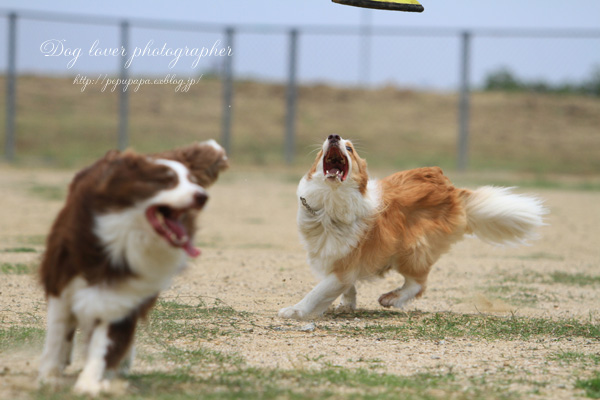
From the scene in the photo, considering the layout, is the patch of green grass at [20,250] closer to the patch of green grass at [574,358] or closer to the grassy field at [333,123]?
the patch of green grass at [574,358]

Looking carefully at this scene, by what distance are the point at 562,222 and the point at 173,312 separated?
7473mm

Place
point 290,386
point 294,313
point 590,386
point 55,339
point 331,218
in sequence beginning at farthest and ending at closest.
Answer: point 331,218, point 294,313, point 590,386, point 290,386, point 55,339

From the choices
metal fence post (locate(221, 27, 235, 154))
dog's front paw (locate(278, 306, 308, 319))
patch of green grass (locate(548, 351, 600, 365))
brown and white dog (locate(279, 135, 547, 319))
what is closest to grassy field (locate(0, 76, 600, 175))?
metal fence post (locate(221, 27, 235, 154))

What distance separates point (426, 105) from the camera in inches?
897

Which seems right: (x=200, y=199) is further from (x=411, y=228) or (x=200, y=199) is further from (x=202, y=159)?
(x=411, y=228)

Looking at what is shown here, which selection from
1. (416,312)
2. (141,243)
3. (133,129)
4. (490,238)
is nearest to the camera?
(141,243)

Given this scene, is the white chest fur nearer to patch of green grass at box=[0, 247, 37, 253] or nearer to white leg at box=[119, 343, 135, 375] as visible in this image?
white leg at box=[119, 343, 135, 375]

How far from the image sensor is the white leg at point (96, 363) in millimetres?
3551

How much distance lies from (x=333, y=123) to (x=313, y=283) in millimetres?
14024

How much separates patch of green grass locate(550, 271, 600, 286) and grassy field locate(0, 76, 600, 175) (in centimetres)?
951

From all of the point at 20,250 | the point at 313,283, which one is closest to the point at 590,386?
the point at 313,283

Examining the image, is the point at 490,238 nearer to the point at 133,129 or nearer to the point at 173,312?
the point at 173,312

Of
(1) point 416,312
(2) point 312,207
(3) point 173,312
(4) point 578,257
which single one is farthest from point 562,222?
(3) point 173,312

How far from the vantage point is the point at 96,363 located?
3584mm
